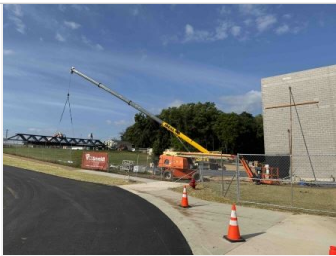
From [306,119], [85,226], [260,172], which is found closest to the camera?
[85,226]

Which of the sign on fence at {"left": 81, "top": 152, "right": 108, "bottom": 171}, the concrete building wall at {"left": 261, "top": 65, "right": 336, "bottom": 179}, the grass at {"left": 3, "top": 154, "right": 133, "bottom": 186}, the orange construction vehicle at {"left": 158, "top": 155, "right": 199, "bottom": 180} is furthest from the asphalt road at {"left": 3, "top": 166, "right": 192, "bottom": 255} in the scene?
the concrete building wall at {"left": 261, "top": 65, "right": 336, "bottom": 179}

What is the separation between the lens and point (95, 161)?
2997 cm

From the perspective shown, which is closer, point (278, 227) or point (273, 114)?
point (278, 227)

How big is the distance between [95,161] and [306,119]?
17.8 metres

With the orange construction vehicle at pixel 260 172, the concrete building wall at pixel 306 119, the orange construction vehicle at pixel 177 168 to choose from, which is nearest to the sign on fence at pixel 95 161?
the orange construction vehicle at pixel 177 168

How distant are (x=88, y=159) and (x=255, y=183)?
50.3 feet

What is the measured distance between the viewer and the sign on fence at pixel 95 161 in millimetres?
29195

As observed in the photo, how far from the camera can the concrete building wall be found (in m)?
25.0

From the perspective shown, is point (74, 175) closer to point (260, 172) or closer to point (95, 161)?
point (95, 161)

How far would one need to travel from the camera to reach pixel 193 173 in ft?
83.3

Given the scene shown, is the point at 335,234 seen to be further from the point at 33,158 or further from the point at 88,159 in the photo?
the point at 33,158

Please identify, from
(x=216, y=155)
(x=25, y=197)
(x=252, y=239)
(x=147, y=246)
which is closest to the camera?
(x=147, y=246)

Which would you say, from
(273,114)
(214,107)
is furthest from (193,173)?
(214,107)

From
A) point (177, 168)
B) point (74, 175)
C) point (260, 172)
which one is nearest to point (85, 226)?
point (74, 175)
